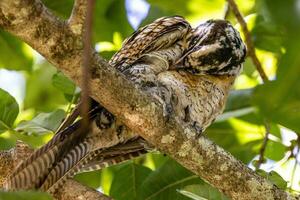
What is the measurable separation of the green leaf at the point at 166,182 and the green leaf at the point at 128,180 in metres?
0.05

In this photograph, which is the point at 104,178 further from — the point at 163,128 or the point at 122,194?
the point at 163,128

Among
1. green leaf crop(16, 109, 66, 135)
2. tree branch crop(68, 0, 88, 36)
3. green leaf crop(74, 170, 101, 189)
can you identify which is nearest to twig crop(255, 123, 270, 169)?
green leaf crop(74, 170, 101, 189)

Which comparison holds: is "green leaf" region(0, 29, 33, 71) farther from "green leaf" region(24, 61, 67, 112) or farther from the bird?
the bird

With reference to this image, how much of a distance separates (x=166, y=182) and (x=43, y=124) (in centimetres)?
60

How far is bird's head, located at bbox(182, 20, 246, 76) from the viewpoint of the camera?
2.49 meters

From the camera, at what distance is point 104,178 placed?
122 inches

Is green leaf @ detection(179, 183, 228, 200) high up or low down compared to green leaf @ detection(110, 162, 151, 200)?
up

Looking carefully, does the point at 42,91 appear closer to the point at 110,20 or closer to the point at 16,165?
the point at 110,20

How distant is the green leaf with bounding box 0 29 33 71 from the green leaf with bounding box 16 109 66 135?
480 mm

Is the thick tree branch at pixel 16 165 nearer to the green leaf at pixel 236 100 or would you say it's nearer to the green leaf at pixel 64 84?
the green leaf at pixel 64 84

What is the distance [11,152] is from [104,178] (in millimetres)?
Result: 1107

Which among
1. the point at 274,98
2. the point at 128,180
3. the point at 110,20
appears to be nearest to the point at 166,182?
the point at 128,180

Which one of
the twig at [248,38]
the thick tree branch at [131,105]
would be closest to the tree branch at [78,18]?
the thick tree branch at [131,105]

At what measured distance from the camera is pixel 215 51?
257 cm
